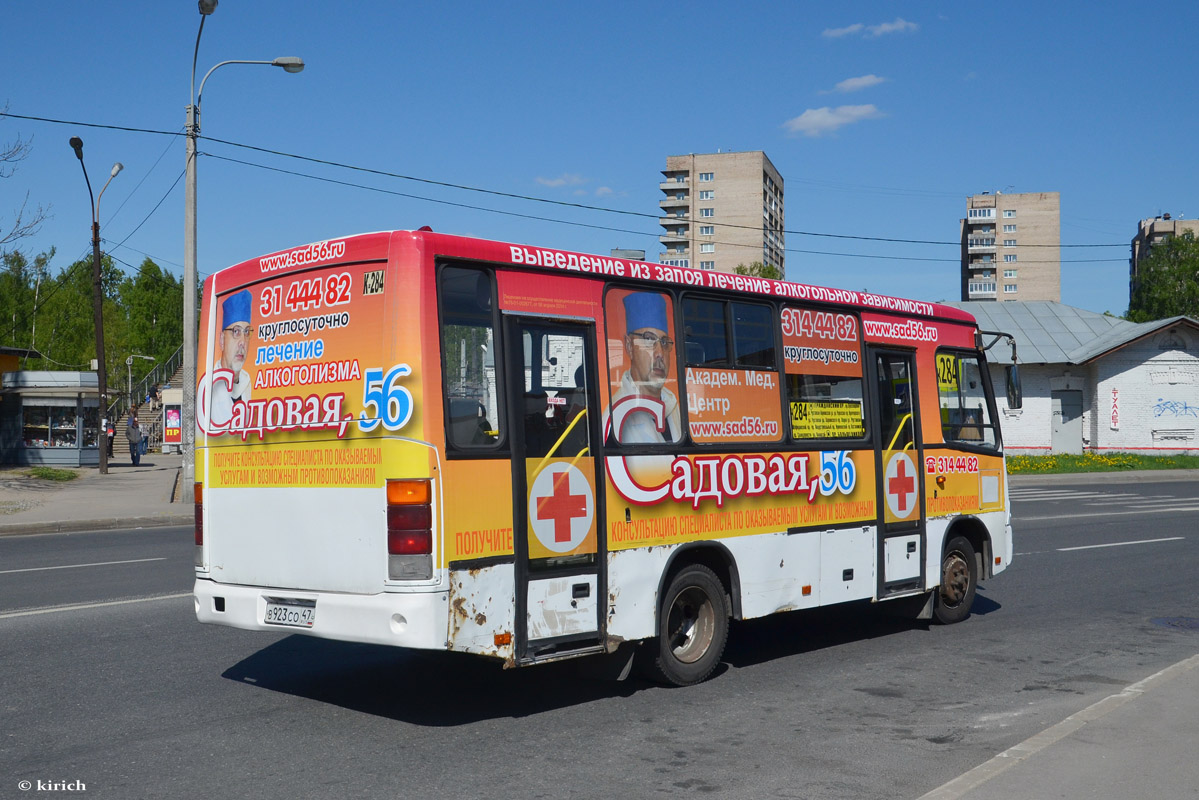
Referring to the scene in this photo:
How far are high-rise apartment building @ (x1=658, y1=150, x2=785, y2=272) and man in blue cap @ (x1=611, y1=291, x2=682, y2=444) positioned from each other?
118 meters

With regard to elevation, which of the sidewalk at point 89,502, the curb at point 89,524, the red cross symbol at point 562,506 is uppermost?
the red cross symbol at point 562,506

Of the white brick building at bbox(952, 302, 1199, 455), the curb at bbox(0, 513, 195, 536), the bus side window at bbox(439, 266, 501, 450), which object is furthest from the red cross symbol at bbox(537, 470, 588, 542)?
the white brick building at bbox(952, 302, 1199, 455)

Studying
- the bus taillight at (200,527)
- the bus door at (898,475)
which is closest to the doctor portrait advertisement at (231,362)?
the bus taillight at (200,527)

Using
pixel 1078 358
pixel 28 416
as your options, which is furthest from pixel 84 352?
pixel 1078 358

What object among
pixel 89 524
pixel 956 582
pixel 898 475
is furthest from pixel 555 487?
pixel 89 524

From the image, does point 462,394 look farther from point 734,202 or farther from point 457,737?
point 734,202

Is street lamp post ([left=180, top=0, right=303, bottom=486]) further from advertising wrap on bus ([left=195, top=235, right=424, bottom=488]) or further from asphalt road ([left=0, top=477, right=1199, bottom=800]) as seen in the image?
advertising wrap on bus ([left=195, top=235, right=424, bottom=488])

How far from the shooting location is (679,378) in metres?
7.67

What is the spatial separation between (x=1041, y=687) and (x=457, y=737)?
4100mm

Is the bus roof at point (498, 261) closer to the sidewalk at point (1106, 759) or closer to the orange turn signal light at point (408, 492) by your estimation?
the orange turn signal light at point (408, 492)

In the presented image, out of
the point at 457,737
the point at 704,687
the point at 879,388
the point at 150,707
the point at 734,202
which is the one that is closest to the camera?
the point at 457,737

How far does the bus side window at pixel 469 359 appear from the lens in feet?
20.7

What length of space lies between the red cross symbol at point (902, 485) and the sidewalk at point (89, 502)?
15.3 m

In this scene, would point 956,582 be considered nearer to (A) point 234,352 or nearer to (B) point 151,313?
(A) point 234,352
